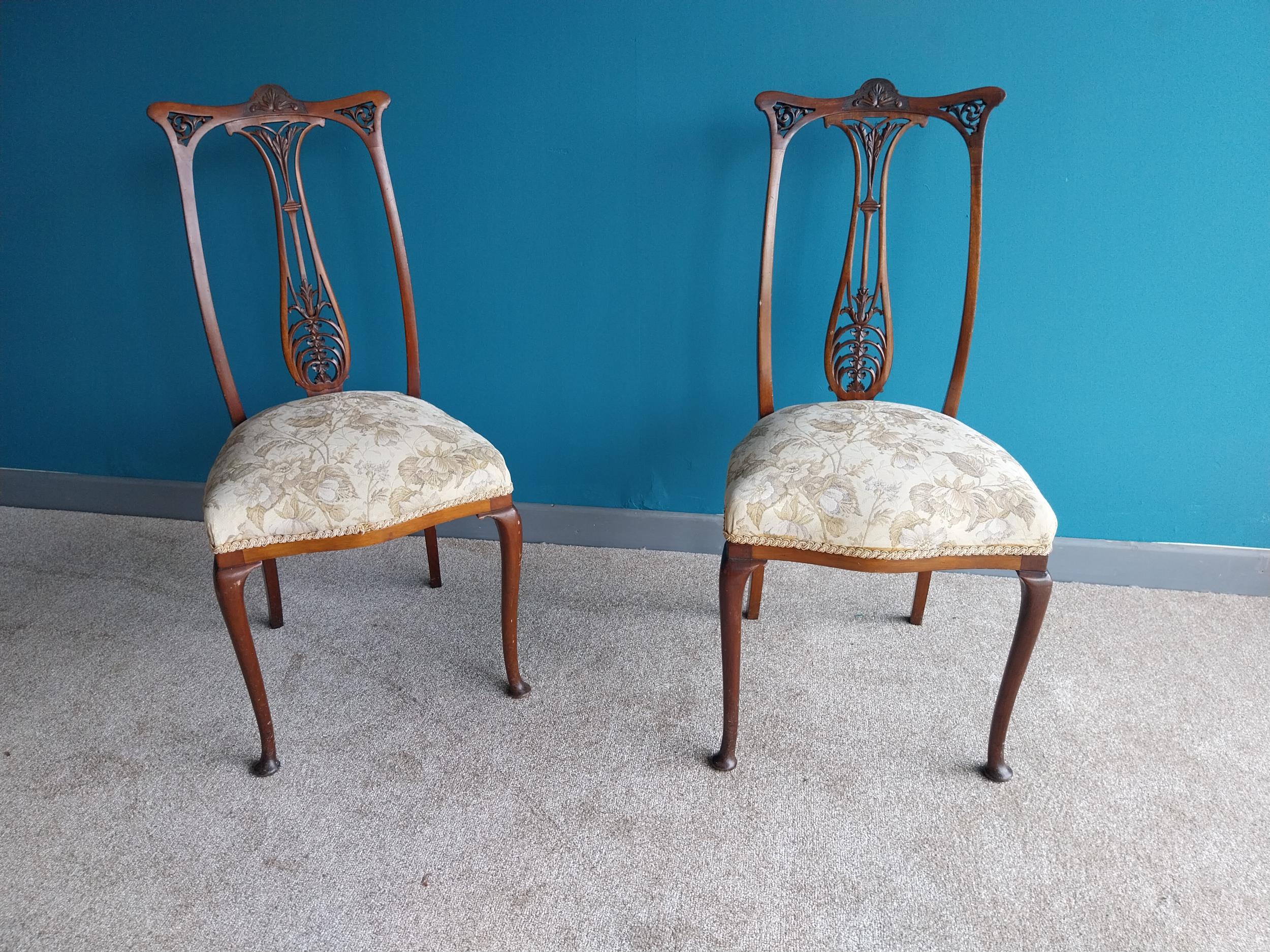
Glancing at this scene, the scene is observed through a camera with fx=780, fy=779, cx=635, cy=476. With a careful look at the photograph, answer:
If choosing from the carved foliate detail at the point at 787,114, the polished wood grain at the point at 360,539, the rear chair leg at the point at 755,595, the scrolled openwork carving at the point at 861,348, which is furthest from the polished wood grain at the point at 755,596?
the carved foliate detail at the point at 787,114

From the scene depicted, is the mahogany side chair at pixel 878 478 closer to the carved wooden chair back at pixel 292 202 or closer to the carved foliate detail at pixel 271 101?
the carved wooden chair back at pixel 292 202

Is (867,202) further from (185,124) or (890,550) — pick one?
(185,124)

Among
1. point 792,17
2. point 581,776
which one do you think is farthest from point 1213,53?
point 581,776

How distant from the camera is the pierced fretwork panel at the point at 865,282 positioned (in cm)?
147

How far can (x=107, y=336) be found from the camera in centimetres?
206

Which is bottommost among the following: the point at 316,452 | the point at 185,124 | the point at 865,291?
the point at 316,452

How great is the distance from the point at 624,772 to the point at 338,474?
0.68 meters

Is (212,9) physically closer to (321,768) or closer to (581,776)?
(321,768)

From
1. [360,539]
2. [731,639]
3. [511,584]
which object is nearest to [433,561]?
[511,584]

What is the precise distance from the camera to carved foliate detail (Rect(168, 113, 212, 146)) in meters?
1.43

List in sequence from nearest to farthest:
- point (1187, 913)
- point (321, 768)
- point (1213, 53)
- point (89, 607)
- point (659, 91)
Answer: point (1187, 913), point (321, 768), point (1213, 53), point (659, 91), point (89, 607)

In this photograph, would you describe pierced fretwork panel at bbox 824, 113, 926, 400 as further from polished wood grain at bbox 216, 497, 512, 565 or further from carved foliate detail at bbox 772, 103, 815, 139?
polished wood grain at bbox 216, 497, 512, 565

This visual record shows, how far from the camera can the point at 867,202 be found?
1484 millimetres

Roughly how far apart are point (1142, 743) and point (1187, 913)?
0.36 m
